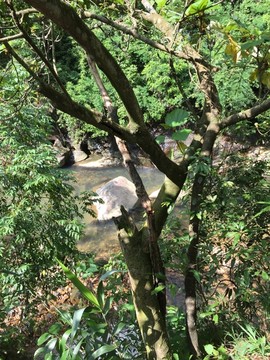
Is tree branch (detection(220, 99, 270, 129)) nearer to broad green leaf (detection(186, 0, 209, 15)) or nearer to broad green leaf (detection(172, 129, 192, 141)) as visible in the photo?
broad green leaf (detection(172, 129, 192, 141))

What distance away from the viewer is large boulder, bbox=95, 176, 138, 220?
737 cm

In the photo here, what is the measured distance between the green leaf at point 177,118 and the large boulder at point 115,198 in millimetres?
5704

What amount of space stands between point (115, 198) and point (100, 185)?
83.2 inches

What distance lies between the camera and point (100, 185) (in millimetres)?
9828

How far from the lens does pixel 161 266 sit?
1.56 m

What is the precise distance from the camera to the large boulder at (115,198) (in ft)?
24.2

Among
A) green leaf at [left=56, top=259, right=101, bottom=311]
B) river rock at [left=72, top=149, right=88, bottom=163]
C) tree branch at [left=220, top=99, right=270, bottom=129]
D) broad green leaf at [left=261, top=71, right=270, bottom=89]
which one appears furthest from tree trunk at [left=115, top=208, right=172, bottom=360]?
river rock at [left=72, top=149, right=88, bottom=163]

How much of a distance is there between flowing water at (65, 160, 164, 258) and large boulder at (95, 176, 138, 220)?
23 centimetres

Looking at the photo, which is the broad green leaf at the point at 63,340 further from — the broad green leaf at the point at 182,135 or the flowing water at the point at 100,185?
the flowing water at the point at 100,185

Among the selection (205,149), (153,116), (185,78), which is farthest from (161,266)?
(153,116)

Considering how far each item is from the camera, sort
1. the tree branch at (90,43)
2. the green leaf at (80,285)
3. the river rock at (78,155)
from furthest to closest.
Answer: the river rock at (78,155) < the green leaf at (80,285) < the tree branch at (90,43)

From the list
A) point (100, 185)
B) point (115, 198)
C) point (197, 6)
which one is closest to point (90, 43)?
point (197, 6)

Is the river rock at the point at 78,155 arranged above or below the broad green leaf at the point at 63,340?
above

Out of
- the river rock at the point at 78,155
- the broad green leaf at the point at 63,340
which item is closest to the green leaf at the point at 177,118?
the broad green leaf at the point at 63,340
